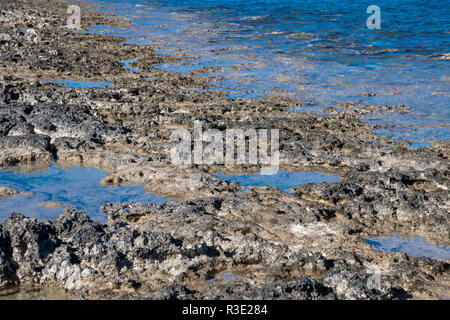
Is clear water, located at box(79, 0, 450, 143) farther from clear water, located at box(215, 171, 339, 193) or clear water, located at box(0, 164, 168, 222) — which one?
clear water, located at box(0, 164, 168, 222)

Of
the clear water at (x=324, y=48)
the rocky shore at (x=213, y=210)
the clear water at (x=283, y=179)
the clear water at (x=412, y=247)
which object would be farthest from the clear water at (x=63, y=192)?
the clear water at (x=324, y=48)

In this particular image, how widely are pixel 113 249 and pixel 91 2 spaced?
94.4 ft

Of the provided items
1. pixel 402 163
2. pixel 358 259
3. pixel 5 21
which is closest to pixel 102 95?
pixel 402 163

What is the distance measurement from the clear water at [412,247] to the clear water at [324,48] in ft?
11.6

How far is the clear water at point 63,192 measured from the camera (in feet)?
21.4

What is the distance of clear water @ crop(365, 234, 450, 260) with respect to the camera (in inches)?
230

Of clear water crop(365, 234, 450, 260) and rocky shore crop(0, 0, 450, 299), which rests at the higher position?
rocky shore crop(0, 0, 450, 299)

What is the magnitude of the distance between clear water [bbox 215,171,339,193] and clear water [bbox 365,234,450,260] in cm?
161

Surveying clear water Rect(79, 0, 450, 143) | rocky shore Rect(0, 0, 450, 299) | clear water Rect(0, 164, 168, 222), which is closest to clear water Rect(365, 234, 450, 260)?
rocky shore Rect(0, 0, 450, 299)

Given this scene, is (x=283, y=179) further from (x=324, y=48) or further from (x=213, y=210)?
(x=324, y=48)

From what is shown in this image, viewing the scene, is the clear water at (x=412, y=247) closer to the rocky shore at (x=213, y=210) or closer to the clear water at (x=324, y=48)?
the rocky shore at (x=213, y=210)

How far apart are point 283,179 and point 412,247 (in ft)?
7.07

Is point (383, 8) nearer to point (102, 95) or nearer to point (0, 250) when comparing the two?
point (102, 95)

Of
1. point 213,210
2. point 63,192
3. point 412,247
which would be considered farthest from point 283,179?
point 63,192
